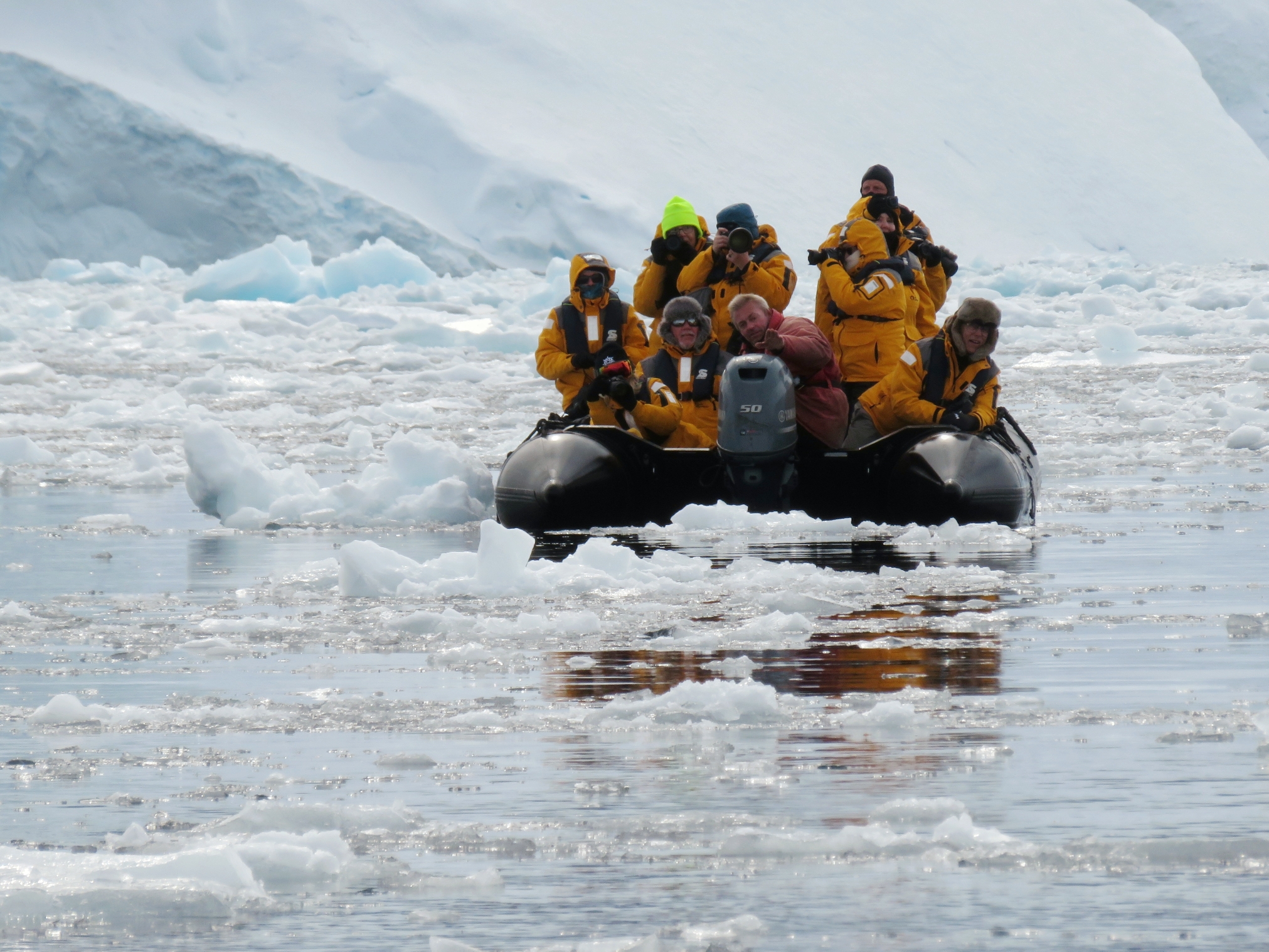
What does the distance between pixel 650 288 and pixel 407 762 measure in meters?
7.07

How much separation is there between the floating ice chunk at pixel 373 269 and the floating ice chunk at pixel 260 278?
264mm

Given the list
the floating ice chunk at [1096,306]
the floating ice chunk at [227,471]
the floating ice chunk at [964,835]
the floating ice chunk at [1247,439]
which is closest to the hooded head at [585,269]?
the floating ice chunk at [227,471]

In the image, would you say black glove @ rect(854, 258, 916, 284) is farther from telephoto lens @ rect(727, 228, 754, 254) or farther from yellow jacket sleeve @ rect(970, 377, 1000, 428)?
yellow jacket sleeve @ rect(970, 377, 1000, 428)

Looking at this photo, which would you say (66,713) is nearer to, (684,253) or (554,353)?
(554,353)

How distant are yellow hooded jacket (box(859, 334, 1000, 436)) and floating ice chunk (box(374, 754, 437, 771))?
19.8ft

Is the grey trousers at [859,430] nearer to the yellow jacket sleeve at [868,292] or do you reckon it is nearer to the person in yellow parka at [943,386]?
the person in yellow parka at [943,386]

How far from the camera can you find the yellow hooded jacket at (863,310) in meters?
11.0

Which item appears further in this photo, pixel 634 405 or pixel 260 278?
pixel 260 278

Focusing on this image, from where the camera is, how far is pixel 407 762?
4.69 metres

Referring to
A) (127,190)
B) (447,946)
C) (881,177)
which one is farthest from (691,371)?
(127,190)

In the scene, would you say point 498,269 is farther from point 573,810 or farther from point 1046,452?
point 573,810

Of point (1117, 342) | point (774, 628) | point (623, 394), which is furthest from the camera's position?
point (1117, 342)

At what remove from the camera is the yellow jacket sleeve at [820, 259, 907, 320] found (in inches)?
432

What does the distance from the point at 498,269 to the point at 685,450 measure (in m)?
34.5
